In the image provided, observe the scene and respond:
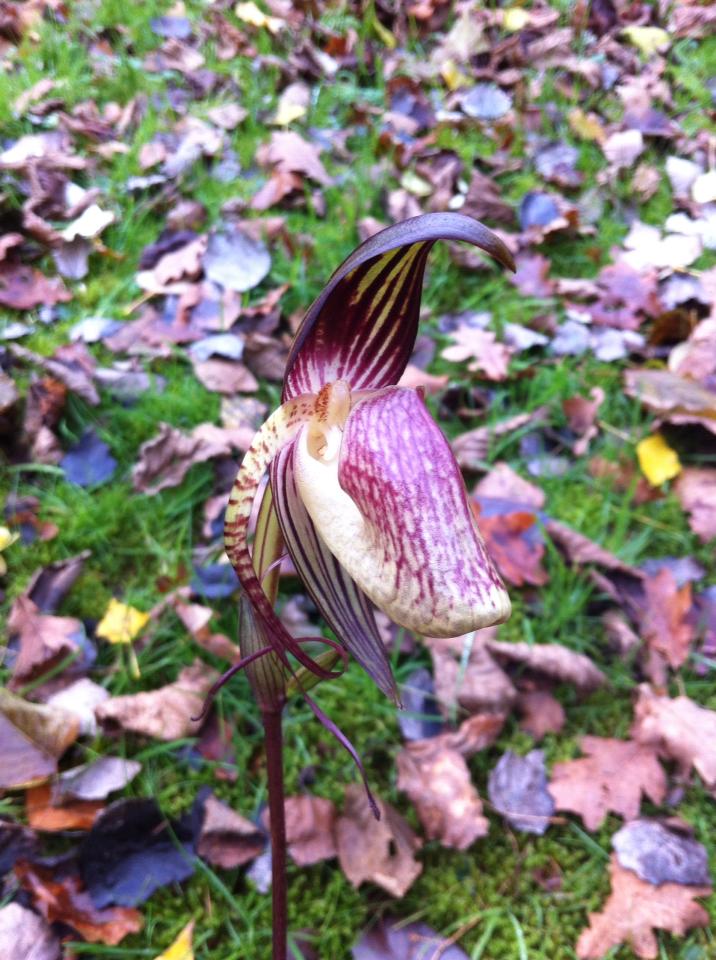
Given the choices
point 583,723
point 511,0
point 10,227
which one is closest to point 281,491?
point 583,723

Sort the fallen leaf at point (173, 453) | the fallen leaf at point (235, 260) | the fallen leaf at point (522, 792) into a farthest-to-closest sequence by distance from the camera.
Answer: the fallen leaf at point (235, 260)
the fallen leaf at point (173, 453)
the fallen leaf at point (522, 792)

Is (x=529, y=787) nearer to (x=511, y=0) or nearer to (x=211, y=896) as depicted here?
(x=211, y=896)

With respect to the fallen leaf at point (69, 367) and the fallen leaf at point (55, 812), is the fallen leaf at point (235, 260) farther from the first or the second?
the fallen leaf at point (55, 812)

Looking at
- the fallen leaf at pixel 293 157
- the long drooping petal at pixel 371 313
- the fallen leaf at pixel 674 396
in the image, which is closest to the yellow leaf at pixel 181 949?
the long drooping petal at pixel 371 313

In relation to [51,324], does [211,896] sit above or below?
below

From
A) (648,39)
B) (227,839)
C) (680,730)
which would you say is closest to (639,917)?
(680,730)

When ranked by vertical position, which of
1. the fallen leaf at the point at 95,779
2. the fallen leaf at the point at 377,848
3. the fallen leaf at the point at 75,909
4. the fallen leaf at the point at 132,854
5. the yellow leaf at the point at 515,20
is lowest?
the fallen leaf at the point at 75,909

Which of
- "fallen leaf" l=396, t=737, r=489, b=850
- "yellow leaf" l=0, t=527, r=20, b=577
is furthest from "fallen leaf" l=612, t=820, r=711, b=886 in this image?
"yellow leaf" l=0, t=527, r=20, b=577
